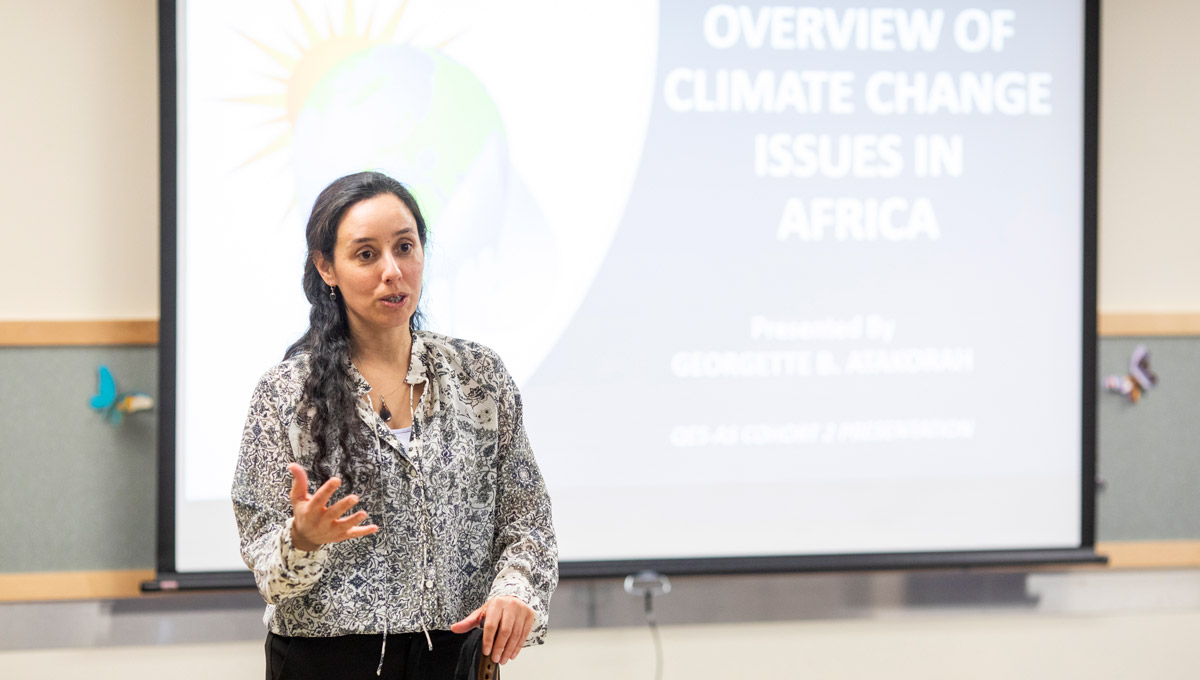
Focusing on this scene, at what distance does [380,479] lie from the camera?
4.09 ft

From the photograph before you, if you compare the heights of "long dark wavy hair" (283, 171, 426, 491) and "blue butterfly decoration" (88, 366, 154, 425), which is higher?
"long dark wavy hair" (283, 171, 426, 491)

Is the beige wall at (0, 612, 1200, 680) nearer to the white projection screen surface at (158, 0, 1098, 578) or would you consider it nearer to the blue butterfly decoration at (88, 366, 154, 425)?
the white projection screen surface at (158, 0, 1098, 578)

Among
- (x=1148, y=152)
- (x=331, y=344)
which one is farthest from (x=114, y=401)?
(x=1148, y=152)

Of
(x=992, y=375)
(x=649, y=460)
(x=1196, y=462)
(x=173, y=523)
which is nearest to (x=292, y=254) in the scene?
(x=173, y=523)

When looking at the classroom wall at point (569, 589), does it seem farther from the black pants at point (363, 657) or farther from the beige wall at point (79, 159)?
the black pants at point (363, 657)

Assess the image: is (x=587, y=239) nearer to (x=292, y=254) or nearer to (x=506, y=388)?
(x=292, y=254)

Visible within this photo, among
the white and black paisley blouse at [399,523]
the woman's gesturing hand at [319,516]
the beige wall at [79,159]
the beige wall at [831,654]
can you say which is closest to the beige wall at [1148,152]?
the beige wall at [831,654]

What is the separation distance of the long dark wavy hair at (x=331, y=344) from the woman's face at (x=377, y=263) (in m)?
0.02

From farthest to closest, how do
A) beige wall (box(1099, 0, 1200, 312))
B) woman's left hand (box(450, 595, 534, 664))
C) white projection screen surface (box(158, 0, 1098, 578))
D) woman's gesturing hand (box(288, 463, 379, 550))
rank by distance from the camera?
beige wall (box(1099, 0, 1200, 312)), white projection screen surface (box(158, 0, 1098, 578)), woman's left hand (box(450, 595, 534, 664)), woman's gesturing hand (box(288, 463, 379, 550))

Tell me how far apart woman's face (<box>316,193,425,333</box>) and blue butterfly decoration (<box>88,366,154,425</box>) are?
4.24 ft

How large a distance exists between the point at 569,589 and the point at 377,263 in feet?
4.76

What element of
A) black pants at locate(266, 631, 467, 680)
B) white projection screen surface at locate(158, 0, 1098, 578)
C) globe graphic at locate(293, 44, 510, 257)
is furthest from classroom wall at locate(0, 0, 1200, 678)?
black pants at locate(266, 631, 467, 680)

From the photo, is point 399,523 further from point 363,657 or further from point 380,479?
point 363,657

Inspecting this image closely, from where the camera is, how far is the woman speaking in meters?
1.23
